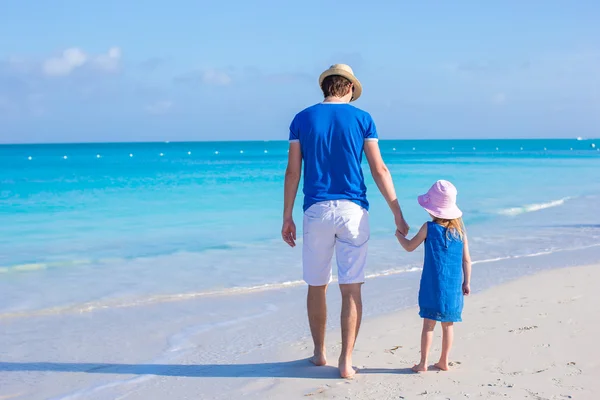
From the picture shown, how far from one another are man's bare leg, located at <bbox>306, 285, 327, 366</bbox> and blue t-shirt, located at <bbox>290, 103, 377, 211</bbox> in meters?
0.60

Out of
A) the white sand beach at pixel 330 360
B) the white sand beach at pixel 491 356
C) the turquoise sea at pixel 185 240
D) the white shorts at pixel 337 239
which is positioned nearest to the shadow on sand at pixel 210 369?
the white sand beach at pixel 330 360

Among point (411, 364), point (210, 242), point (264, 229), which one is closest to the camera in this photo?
point (411, 364)

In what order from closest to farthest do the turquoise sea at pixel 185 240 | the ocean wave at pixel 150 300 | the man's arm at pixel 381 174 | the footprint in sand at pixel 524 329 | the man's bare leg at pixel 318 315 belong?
the man's arm at pixel 381 174 < the man's bare leg at pixel 318 315 < the footprint in sand at pixel 524 329 < the ocean wave at pixel 150 300 < the turquoise sea at pixel 185 240

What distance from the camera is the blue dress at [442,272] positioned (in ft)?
13.2

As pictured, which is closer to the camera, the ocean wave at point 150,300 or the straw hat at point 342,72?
the straw hat at point 342,72

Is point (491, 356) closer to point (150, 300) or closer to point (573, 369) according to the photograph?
point (573, 369)

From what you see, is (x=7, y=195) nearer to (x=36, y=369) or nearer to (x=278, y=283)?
(x=278, y=283)

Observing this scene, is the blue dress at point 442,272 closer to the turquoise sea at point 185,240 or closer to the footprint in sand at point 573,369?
the footprint in sand at point 573,369

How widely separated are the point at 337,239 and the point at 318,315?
1.80ft

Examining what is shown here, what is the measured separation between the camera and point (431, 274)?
13.3 ft

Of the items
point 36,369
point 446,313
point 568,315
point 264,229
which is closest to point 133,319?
point 36,369

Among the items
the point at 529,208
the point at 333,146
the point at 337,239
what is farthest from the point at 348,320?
the point at 529,208

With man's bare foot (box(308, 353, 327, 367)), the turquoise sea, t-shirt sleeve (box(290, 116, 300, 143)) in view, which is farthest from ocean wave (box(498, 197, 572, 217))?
t-shirt sleeve (box(290, 116, 300, 143))

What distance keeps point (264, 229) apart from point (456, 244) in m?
9.22
